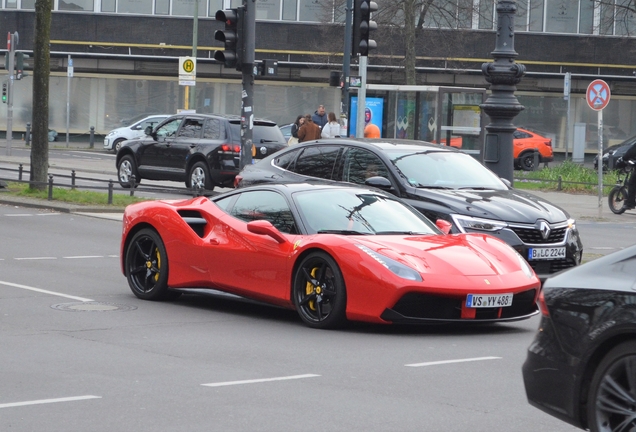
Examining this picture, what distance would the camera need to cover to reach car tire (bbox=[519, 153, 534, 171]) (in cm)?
4397

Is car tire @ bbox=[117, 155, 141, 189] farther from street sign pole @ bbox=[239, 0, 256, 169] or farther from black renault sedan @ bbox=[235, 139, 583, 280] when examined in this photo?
black renault sedan @ bbox=[235, 139, 583, 280]

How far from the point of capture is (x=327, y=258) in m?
9.98

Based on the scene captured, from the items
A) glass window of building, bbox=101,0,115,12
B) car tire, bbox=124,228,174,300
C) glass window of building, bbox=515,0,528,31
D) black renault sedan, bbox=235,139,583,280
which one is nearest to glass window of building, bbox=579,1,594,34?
glass window of building, bbox=515,0,528,31

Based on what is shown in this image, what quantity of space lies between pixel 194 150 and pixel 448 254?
1771 centimetres

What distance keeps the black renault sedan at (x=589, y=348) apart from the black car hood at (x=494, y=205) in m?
7.34

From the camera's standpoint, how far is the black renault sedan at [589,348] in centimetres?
531

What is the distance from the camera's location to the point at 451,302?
979cm

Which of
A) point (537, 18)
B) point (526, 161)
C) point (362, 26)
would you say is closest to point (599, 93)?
point (362, 26)

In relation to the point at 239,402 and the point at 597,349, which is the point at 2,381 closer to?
the point at 239,402

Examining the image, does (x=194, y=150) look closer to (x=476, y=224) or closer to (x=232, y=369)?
(x=476, y=224)

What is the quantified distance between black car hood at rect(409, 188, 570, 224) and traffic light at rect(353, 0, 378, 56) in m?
10.6

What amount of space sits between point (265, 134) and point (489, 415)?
21.9 metres

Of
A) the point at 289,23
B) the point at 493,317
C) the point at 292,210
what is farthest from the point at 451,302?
the point at 289,23

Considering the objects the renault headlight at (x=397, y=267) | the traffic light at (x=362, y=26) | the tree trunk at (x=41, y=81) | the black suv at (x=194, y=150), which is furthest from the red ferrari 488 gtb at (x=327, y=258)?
the black suv at (x=194, y=150)
